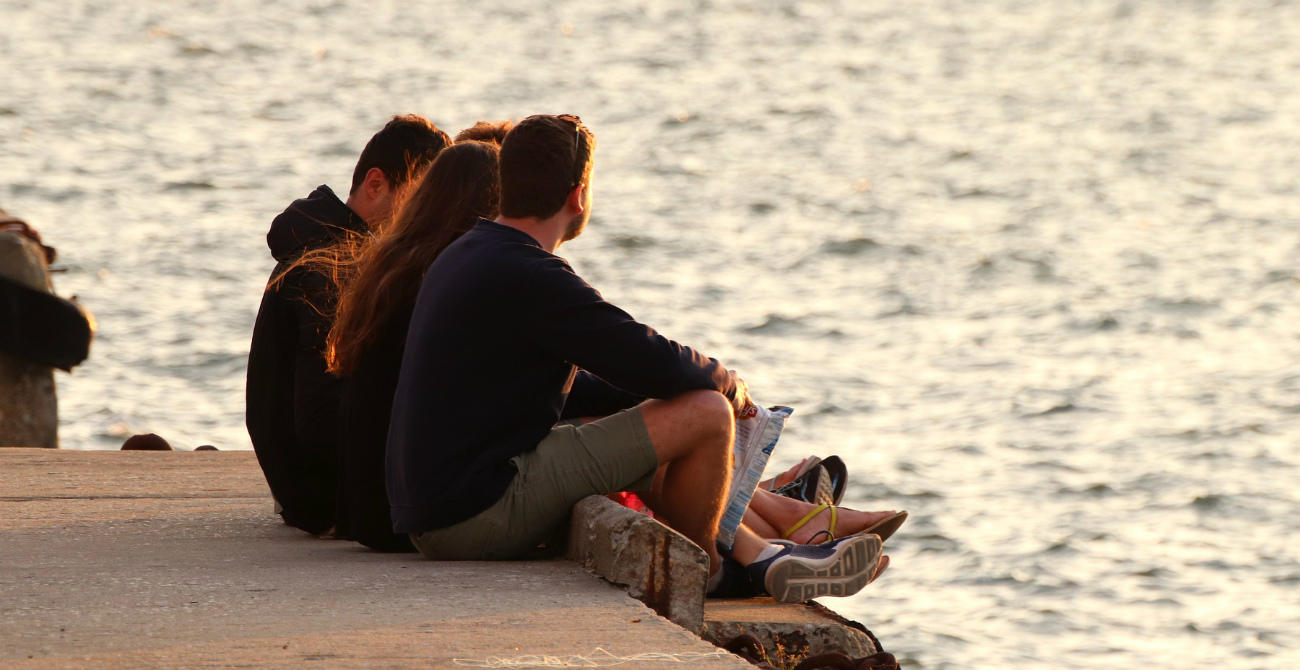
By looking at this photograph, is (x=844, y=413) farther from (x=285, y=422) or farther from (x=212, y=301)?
(x=285, y=422)

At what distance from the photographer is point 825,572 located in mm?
4527

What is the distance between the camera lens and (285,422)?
5004mm

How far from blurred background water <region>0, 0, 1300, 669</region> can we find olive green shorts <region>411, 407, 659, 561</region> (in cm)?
413

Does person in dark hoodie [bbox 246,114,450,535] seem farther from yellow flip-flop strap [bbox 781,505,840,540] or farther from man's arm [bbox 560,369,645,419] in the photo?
yellow flip-flop strap [bbox 781,505,840,540]

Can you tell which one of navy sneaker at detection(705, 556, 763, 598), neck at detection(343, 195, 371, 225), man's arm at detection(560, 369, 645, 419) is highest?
neck at detection(343, 195, 371, 225)

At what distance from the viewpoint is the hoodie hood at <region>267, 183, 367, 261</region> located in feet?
16.3

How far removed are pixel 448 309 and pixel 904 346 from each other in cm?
1113

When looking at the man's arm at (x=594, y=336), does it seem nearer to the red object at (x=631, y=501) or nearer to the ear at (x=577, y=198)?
the ear at (x=577, y=198)

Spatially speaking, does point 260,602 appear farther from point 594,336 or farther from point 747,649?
point 747,649

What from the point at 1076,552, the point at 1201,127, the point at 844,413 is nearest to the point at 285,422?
the point at 1076,552

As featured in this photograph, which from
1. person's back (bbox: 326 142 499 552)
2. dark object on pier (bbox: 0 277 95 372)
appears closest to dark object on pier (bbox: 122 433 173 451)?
dark object on pier (bbox: 0 277 95 372)

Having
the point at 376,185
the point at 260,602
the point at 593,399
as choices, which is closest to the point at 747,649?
the point at 260,602

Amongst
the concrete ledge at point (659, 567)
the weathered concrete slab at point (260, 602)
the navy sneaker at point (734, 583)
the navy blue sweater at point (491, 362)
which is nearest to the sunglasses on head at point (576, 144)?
the navy blue sweater at point (491, 362)

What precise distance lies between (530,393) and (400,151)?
3.42 ft
